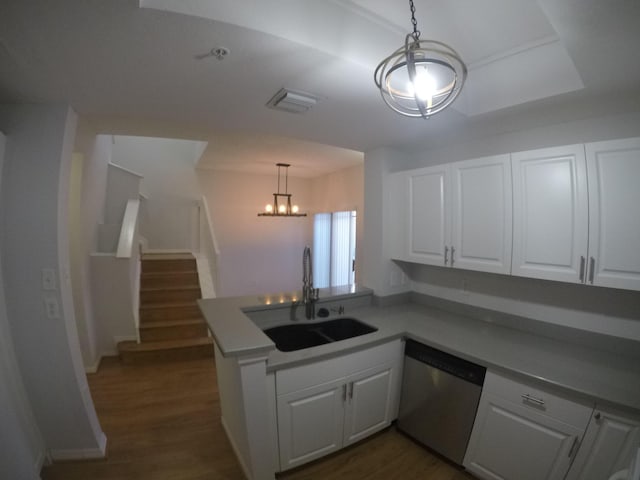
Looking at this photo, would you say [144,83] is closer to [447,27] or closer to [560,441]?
[447,27]

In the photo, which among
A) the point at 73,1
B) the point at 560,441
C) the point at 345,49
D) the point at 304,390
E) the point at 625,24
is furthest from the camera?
the point at 304,390

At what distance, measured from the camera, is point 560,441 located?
1308 mm

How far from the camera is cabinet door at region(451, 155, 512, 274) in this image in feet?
5.68

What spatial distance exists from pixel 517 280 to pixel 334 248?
3805 mm

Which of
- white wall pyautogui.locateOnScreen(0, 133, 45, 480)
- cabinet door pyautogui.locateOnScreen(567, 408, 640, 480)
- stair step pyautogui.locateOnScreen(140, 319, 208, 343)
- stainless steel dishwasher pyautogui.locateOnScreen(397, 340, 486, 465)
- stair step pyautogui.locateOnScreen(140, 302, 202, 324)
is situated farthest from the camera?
stair step pyautogui.locateOnScreen(140, 302, 202, 324)

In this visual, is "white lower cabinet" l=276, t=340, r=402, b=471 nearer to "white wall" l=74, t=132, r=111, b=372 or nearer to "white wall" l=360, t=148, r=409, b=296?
"white wall" l=360, t=148, r=409, b=296

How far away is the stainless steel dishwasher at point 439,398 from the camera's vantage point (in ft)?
5.25

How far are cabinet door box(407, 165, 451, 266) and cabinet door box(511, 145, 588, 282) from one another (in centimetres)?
46

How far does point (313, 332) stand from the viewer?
209 centimetres

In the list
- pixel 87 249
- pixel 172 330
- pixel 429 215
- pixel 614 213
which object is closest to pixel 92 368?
pixel 172 330

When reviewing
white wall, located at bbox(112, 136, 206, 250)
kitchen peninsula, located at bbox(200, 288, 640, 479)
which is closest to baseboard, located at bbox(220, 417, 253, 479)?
kitchen peninsula, located at bbox(200, 288, 640, 479)

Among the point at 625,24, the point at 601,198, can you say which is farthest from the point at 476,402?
the point at 625,24

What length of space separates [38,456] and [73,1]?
2495 mm

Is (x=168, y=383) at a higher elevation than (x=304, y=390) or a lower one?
lower
